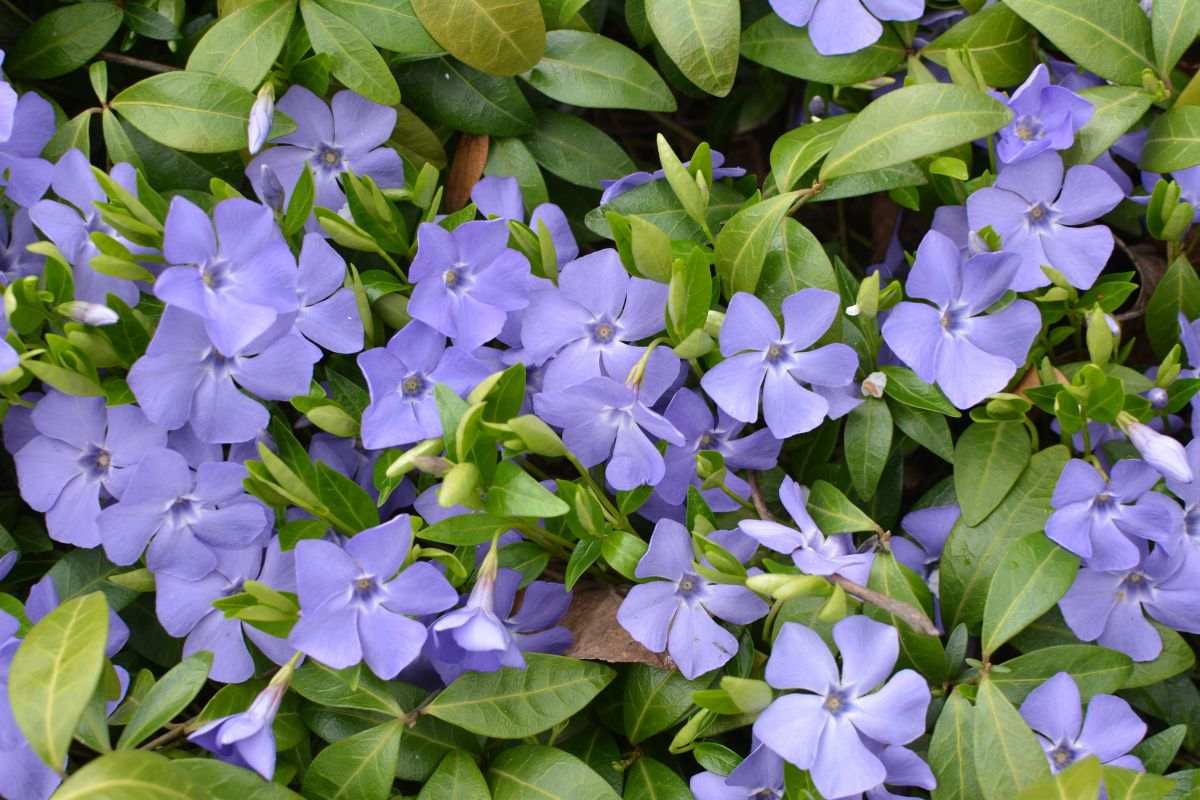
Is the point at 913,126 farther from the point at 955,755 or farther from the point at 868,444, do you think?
the point at 955,755

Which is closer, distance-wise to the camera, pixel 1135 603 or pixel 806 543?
pixel 806 543

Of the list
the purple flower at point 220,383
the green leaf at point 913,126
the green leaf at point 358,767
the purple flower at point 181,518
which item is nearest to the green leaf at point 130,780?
the green leaf at point 358,767

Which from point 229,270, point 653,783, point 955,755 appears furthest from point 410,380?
point 955,755

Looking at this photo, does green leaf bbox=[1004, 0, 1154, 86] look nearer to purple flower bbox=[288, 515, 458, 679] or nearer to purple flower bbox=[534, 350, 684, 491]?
purple flower bbox=[534, 350, 684, 491]

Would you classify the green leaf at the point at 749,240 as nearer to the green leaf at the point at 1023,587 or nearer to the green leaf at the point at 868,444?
the green leaf at the point at 868,444

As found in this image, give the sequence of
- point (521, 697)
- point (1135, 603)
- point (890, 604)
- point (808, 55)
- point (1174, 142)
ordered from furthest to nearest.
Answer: point (808, 55) < point (1174, 142) < point (1135, 603) < point (521, 697) < point (890, 604)

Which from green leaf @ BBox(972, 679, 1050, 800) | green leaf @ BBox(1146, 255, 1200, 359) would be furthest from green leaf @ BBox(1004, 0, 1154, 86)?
green leaf @ BBox(972, 679, 1050, 800)
